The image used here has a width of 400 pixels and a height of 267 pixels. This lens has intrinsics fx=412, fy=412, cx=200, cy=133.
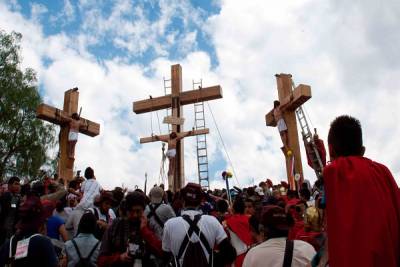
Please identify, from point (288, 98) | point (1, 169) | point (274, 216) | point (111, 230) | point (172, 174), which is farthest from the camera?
point (1, 169)

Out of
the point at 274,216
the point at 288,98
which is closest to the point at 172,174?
the point at 288,98

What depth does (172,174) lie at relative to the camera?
531 inches

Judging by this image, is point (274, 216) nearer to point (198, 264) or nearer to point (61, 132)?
point (198, 264)

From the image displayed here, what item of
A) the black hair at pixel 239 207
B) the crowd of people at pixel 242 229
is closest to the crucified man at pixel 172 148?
the crowd of people at pixel 242 229

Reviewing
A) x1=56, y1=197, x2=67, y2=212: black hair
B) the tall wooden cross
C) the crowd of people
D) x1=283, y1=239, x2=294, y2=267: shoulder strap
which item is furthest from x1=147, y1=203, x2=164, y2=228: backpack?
the tall wooden cross

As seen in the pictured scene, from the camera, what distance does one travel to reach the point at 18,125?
23828mm

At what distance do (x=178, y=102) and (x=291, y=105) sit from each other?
4357 mm

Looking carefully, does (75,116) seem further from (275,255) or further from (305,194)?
(275,255)

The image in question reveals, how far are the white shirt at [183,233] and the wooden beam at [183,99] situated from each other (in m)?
10.5

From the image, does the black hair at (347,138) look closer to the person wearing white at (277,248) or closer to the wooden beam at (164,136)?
the person wearing white at (277,248)

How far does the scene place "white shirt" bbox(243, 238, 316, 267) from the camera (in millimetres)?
2984

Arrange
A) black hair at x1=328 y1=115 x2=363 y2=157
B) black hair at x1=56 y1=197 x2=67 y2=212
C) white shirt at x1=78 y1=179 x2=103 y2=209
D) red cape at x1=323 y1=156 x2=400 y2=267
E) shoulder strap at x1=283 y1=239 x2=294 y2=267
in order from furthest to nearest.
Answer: white shirt at x1=78 y1=179 x2=103 y2=209 < black hair at x1=56 y1=197 x2=67 y2=212 < shoulder strap at x1=283 y1=239 x2=294 y2=267 < black hair at x1=328 y1=115 x2=363 y2=157 < red cape at x1=323 y1=156 x2=400 y2=267

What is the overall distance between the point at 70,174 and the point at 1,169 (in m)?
11.5

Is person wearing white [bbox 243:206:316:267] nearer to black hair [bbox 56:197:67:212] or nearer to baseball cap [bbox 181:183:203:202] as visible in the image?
baseball cap [bbox 181:183:203:202]
